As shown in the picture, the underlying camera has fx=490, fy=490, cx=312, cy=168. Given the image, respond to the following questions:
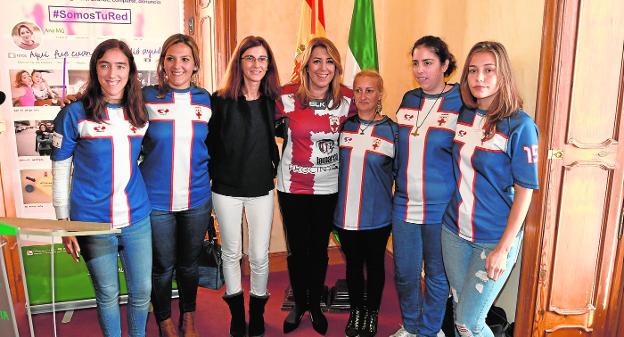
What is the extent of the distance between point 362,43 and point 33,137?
6.91 ft

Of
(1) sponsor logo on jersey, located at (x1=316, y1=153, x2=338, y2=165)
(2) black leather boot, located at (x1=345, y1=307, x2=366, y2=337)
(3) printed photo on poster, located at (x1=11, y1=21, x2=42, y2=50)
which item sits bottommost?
(2) black leather boot, located at (x1=345, y1=307, x2=366, y2=337)

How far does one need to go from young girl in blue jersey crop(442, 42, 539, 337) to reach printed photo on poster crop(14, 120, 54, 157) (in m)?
2.30

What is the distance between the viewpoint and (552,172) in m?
2.14

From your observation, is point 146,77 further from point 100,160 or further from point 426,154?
point 426,154

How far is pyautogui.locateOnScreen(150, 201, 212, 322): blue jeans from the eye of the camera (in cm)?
223

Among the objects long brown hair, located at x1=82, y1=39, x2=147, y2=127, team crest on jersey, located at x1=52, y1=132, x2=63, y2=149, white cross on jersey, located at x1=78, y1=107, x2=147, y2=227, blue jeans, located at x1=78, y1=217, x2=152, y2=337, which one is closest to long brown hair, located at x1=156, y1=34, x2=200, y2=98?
long brown hair, located at x1=82, y1=39, x2=147, y2=127

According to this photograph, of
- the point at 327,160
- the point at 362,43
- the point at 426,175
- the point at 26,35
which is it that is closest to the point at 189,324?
the point at 327,160

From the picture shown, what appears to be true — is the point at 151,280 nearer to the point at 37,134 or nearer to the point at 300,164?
the point at 300,164

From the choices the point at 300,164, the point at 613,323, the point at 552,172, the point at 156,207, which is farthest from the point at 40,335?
the point at 613,323

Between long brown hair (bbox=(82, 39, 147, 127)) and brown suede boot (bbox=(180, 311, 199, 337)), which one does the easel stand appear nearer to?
long brown hair (bbox=(82, 39, 147, 127))

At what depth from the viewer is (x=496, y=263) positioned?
5.71ft

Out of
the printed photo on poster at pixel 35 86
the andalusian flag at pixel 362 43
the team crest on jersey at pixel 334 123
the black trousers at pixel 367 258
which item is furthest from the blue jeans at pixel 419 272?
the printed photo on poster at pixel 35 86

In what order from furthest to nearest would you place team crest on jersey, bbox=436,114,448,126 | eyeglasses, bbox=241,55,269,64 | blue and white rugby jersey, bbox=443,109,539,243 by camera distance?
1. eyeglasses, bbox=241,55,269,64
2. team crest on jersey, bbox=436,114,448,126
3. blue and white rugby jersey, bbox=443,109,539,243

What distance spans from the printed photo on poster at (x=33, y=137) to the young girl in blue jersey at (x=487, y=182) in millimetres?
2300
